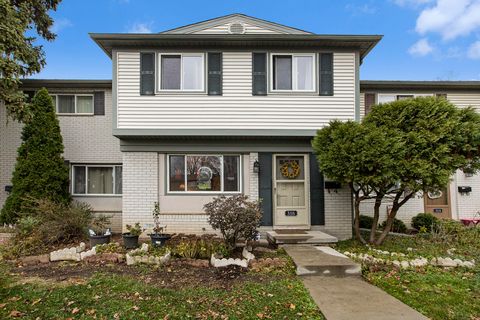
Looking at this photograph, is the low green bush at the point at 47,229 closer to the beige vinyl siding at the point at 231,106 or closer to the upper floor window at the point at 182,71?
the beige vinyl siding at the point at 231,106

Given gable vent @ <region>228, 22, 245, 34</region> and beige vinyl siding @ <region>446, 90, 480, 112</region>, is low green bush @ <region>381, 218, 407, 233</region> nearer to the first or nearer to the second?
beige vinyl siding @ <region>446, 90, 480, 112</region>

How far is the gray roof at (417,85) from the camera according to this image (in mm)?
11664

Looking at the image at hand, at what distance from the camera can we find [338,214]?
29.3 ft

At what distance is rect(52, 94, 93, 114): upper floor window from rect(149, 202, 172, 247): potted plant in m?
5.24

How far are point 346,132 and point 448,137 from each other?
216 cm

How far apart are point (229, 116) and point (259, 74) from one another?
1.52m

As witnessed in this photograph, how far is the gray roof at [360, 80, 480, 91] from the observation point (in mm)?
11664

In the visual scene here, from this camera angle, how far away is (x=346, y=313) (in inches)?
167

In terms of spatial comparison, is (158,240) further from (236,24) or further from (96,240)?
(236,24)

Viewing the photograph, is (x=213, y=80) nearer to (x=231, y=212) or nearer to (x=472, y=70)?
(x=231, y=212)


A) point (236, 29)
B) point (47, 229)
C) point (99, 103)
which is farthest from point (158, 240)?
point (236, 29)

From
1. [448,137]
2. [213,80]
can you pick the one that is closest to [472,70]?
[448,137]

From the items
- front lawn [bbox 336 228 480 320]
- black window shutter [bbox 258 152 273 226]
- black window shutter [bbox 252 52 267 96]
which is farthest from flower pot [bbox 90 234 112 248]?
front lawn [bbox 336 228 480 320]

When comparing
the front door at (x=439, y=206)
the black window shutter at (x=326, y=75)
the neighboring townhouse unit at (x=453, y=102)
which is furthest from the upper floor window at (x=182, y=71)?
the front door at (x=439, y=206)
